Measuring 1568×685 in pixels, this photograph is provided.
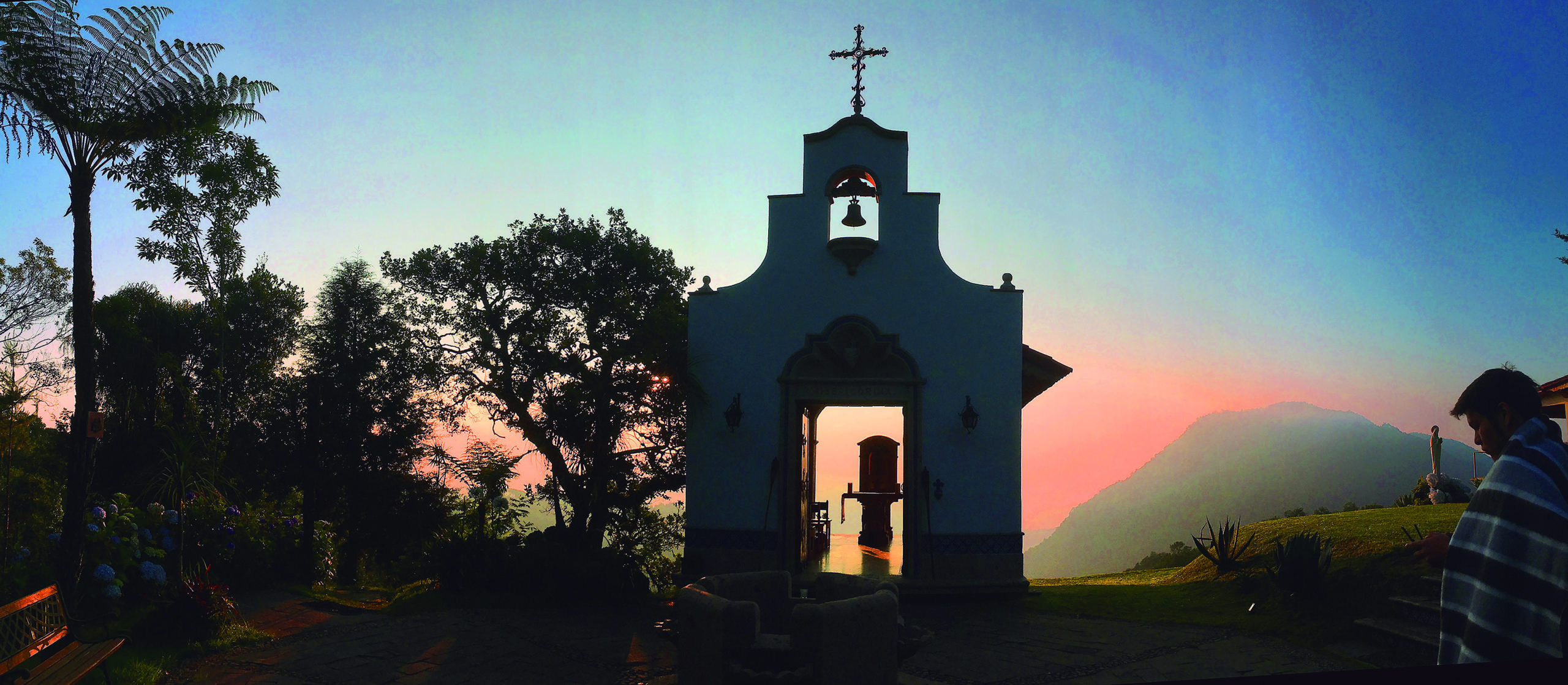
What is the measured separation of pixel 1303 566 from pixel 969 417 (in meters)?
4.21

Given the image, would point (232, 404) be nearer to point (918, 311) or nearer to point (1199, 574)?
point (918, 311)

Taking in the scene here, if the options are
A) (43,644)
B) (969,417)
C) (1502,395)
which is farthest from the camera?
(969,417)

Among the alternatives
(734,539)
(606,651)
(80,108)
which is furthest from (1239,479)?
(80,108)

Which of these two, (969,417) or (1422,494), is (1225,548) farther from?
(1422,494)

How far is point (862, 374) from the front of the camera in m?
11.8

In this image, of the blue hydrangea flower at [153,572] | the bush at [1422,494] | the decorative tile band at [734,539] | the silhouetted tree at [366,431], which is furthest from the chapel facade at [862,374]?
the silhouetted tree at [366,431]

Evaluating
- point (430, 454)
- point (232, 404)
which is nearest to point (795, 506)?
point (430, 454)

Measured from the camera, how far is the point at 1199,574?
38.6 feet

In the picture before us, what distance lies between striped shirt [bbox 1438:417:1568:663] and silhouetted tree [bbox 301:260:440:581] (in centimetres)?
1921

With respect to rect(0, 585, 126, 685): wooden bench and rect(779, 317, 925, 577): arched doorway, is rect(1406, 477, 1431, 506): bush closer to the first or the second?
rect(779, 317, 925, 577): arched doorway

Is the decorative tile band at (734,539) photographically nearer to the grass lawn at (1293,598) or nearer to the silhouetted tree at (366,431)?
the grass lawn at (1293,598)

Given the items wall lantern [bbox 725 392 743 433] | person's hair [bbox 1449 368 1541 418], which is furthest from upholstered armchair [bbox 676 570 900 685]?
wall lantern [bbox 725 392 743 433]

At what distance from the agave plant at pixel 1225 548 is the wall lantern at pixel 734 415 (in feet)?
21.1

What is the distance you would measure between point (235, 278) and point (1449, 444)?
428 ft
